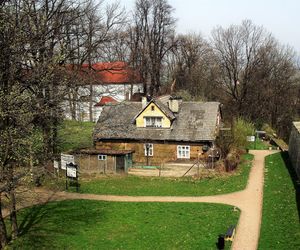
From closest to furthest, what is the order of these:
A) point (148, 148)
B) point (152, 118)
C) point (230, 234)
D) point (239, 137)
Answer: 1. point (230, 234)
2. point (148, 148)
3. point (152, 118)
4. point (239, 137)

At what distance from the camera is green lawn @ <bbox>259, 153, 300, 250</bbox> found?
1642 centimetres

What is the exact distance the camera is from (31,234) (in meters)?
17.8

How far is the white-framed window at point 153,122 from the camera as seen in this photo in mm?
35969

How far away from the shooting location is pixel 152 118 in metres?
36.0

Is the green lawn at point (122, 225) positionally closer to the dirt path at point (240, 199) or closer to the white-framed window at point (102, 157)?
the dirt path at point (240, 199)

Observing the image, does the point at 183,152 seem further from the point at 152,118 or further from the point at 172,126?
the point at 152,118

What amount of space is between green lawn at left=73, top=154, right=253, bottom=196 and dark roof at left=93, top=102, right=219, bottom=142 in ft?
19.9

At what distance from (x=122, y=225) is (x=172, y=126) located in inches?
708

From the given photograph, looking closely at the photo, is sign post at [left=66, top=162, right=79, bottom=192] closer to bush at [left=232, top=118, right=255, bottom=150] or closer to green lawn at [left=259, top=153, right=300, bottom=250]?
green lawn at [left=259, top=153, right=300, bottom=250]

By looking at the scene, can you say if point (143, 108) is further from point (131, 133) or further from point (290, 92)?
point (290, 92)

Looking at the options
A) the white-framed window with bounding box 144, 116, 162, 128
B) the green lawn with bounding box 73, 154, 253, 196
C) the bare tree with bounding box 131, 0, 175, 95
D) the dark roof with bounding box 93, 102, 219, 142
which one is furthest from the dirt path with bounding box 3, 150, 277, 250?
the bare tree with bounding box 131, 0, 175, 95

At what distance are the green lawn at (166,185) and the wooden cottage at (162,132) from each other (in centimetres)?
585

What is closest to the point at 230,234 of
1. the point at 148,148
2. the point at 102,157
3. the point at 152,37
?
the point at 102,157

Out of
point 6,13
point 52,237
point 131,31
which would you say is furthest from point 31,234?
point 131,31
